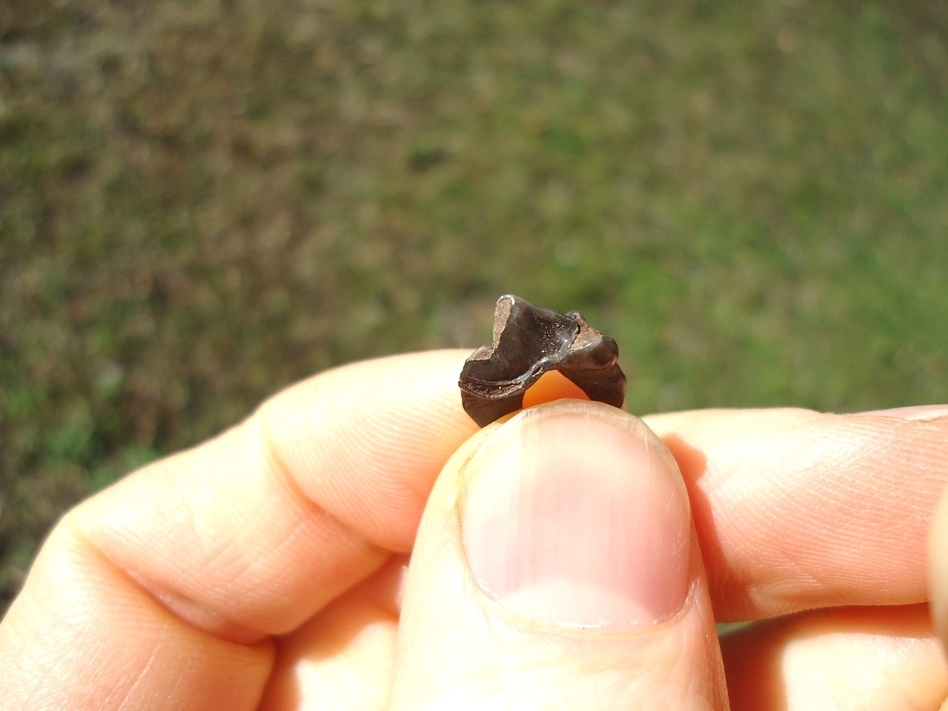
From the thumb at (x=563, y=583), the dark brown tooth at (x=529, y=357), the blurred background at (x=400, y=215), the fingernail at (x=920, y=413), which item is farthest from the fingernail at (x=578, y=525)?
the blurred background at (x=400, y=215)

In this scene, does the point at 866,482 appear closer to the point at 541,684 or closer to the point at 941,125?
the point at 541,684

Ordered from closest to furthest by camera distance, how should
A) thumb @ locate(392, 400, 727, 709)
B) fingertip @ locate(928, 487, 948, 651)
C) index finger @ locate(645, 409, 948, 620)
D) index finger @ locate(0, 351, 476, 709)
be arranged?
fingertip @ locate(928, 487, 948, 651) < thumb @ locate(392, 400, 727, 709) < index finger @ locate(645, 409, 948, 620) < index finger @ locate(0, 351, 476, 709)

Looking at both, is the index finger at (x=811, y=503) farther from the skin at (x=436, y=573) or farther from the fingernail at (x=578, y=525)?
the fingernail at (x=578, y=525)

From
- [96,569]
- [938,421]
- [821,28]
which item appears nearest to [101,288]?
[96,569]

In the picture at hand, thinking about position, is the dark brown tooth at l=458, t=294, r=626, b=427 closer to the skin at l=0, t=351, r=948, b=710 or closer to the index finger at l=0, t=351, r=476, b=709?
the skin at l=0, t=351, r=948, b=710

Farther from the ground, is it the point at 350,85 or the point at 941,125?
the point at 350,85

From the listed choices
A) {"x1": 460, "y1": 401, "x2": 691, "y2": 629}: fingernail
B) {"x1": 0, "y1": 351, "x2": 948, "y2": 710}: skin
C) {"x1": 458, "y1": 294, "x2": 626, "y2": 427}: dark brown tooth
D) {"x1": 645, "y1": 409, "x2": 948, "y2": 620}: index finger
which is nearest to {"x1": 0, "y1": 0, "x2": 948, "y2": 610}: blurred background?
{"x1": 0, "y1": 351, "x2": 948, "y2": 710}: skin

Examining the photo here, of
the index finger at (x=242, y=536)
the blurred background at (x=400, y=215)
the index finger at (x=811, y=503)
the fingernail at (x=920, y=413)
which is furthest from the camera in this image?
the blurred background at (x=400, y=215)

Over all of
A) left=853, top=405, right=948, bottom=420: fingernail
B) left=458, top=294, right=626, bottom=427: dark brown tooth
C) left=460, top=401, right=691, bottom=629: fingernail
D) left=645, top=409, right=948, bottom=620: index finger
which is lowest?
left=645, top=409, right=948, bottom=620: index finger
